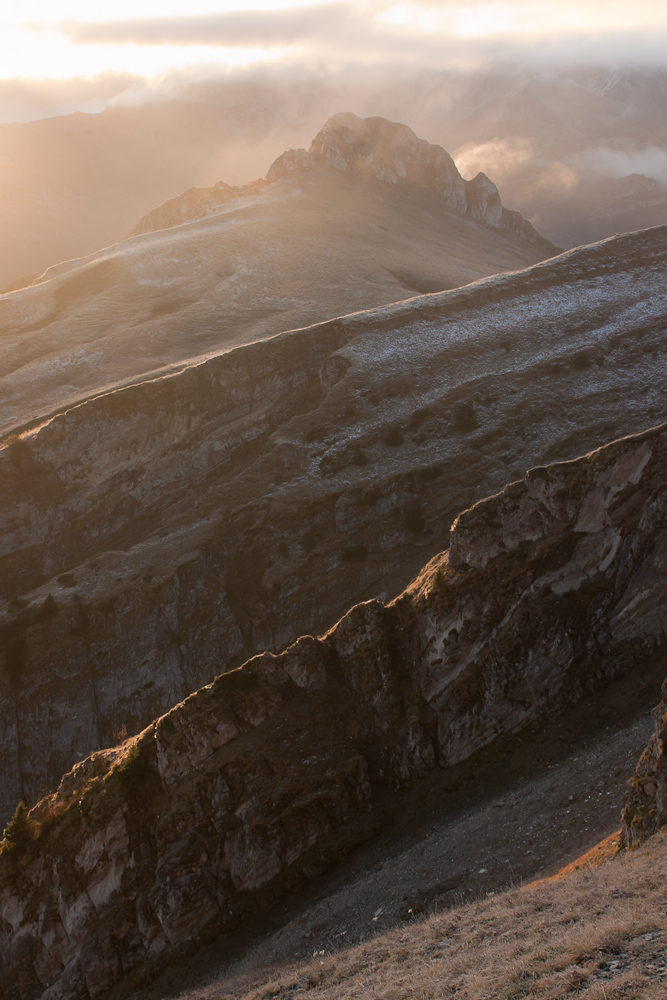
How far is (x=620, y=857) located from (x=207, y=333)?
251 feet

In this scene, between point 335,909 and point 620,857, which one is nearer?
point 620,857

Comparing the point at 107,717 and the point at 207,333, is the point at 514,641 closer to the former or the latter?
the point at 107,717

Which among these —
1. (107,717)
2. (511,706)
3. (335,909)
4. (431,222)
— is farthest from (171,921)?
(431,222)

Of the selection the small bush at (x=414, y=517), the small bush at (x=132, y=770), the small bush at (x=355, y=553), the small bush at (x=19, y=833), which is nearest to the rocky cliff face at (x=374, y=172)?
the small bush at (x=414, y=517)

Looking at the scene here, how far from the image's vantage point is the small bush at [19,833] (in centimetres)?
2855

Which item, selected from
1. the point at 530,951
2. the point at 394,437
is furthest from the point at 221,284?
the point at 530,951

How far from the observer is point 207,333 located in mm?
86125

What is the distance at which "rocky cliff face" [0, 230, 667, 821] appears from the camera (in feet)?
157

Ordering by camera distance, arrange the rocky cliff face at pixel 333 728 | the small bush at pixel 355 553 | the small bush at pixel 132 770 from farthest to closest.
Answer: the small bush at pixel 355 553 < the small bush at pixel 132 770 < the rocky cliff face at pixel 333 728

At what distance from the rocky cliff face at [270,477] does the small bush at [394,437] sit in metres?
0.75

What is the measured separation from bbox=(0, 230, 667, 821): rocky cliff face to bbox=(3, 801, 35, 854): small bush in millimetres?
16393

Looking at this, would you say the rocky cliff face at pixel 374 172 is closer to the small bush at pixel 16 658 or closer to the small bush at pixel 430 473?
the small bush at pixel 430 473

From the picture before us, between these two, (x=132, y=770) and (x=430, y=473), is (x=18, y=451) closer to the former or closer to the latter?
(x=430, y=473)

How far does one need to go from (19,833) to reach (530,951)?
861 inches
